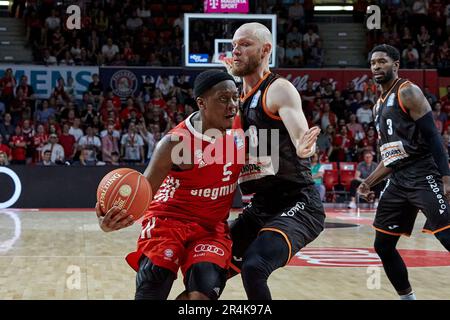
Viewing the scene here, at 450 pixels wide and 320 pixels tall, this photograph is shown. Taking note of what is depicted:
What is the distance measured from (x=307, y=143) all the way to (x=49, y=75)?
17650 millimetres

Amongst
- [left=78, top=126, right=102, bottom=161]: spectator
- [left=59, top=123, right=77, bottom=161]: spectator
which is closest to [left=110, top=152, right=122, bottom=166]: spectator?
[left=78, top=126, right=102, bottom=161]: spectator

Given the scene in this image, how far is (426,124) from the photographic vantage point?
6.30 m

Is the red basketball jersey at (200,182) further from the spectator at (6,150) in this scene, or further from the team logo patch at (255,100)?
the spectator at (6,150)

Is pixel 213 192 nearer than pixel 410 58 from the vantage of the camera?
Yes

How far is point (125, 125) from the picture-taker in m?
19.2

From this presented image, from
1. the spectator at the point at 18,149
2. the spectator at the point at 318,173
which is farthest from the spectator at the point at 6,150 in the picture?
the spectator at the point at 318,173

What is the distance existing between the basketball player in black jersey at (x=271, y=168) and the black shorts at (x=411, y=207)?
155cm

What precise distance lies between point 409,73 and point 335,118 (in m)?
3.37

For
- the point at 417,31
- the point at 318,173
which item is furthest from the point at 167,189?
the point at 417,31

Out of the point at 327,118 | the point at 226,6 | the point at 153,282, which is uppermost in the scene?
the point at 226,6

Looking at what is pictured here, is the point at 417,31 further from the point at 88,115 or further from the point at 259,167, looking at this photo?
the point at 259,167

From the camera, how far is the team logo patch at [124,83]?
21.3 meters

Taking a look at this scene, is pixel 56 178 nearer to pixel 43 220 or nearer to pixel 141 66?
pixel 43 220

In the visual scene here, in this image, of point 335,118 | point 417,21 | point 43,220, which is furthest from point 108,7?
point 43,220
